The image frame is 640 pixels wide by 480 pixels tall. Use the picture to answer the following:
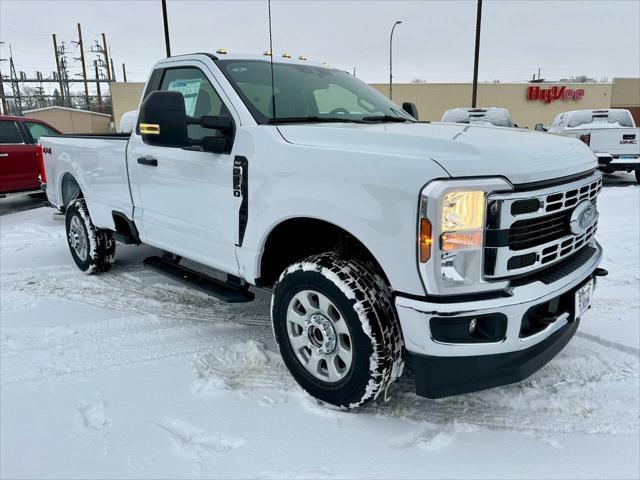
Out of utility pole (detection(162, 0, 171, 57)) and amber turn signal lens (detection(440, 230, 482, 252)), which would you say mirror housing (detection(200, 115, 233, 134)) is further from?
utility pole (detection(162, 0, 171, 57))

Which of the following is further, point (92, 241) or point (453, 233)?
point (92, 241)

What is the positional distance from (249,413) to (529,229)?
1.72m

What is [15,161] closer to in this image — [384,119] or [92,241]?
[92,241]

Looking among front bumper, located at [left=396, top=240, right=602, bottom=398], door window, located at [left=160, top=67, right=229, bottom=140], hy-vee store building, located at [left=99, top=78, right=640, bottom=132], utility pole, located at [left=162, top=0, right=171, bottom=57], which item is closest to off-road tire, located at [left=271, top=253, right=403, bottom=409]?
front bumper, located at [left=396, top=240, right=602, bottom=398]

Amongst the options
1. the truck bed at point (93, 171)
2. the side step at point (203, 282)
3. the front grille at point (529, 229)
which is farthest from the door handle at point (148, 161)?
the front grille at point (529, 229)

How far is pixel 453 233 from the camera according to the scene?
2100 mm

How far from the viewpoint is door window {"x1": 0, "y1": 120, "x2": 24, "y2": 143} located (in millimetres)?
9220

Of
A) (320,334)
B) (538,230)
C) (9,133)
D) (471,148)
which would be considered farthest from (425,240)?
(9,133)

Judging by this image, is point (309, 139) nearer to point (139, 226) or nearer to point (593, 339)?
point (139, 226)

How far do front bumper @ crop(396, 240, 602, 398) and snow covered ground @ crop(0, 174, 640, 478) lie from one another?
1.29 feet

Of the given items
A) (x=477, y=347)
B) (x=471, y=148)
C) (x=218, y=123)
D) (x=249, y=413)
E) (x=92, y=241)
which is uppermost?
(x=218, y=123)

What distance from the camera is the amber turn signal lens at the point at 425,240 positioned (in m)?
2.10

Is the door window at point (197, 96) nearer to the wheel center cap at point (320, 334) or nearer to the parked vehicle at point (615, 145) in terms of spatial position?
the wheel center cap at point (320, 334)

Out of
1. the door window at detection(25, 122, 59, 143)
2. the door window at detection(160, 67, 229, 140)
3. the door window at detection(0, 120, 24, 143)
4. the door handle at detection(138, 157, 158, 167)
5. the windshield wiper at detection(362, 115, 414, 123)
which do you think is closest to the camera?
the door window at detection(160, 67, 229, 140)
